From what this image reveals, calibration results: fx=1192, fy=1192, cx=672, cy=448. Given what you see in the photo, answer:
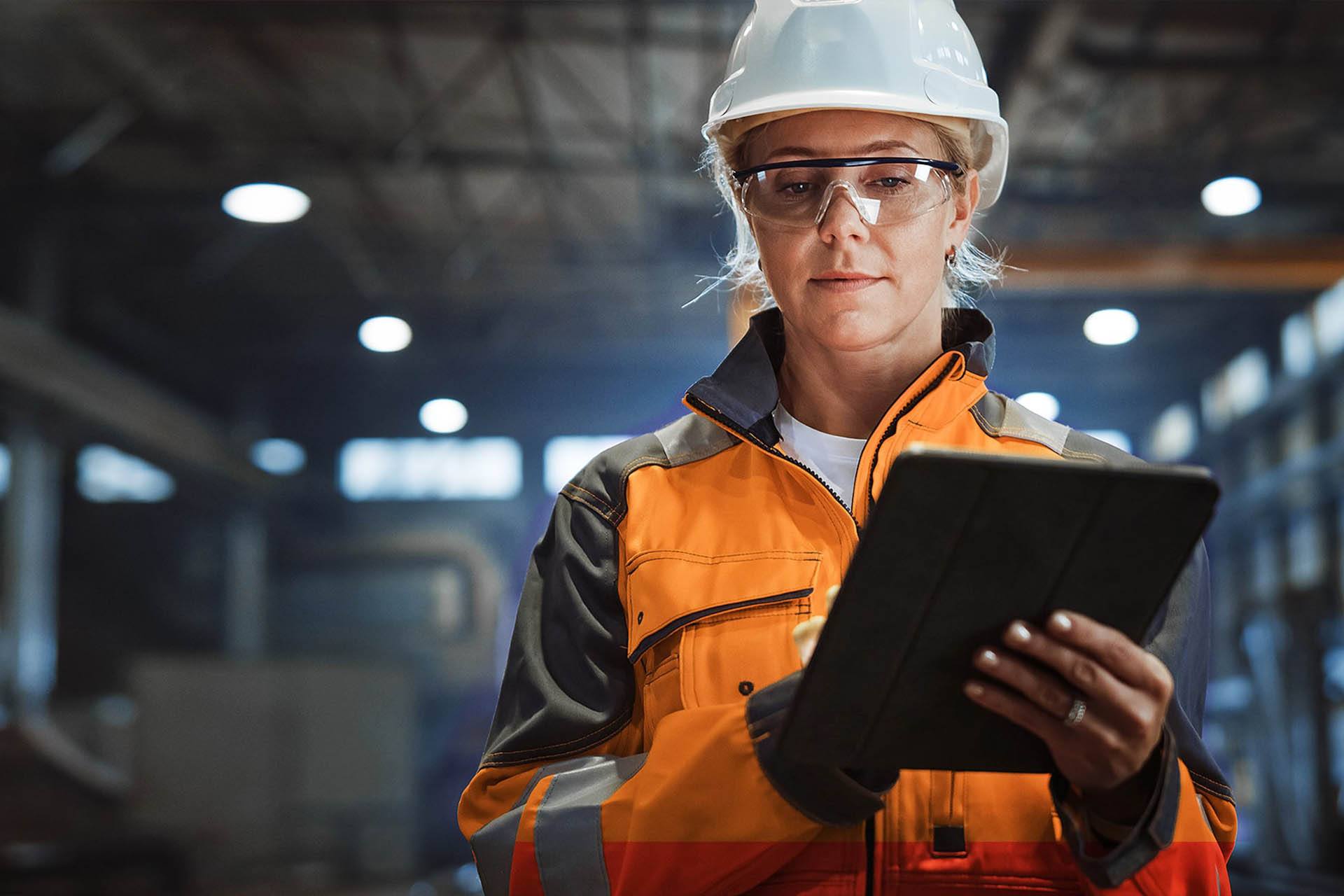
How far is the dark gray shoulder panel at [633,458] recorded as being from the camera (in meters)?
1.44

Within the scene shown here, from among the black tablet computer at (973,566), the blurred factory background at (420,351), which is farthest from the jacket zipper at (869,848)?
the blurred factory background at (420,351)

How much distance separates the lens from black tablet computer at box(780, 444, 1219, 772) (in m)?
0.90

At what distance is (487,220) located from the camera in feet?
35.7

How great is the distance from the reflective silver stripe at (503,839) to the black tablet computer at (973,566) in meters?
0.40

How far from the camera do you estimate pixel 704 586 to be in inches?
52.1

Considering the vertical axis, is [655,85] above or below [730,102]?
above

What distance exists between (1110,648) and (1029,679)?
66 mm

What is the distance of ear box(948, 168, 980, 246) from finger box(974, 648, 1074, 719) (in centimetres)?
71

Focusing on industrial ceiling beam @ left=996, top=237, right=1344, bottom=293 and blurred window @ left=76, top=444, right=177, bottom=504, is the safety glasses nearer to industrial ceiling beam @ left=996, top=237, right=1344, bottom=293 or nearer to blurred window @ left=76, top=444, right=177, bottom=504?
industrial ceiling beam @ left=996, top=237, right=1344, bottom=293

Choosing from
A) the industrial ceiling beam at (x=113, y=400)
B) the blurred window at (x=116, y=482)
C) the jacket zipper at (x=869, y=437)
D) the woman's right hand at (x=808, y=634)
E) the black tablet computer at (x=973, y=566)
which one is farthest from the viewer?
the blurred window at (x=116, y=482)

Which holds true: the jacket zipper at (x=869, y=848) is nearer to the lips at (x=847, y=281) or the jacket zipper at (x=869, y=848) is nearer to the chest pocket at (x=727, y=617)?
the chest pocket at (x=727, y=617)

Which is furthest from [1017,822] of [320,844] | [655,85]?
[320,844]

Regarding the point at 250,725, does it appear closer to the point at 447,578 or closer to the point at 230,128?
the point at 447,578

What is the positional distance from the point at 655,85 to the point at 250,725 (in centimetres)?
601
